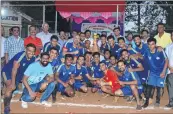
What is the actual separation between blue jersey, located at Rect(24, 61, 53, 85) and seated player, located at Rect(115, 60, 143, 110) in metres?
1.66

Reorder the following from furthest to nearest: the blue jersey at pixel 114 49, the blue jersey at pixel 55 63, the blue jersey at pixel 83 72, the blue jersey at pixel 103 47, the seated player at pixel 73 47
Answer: the blue jersey at pixel 103 47, the seated player at pixel 73 47, the blue jersey at pixel 114 49, the blue jersey at pixel 83 72, the blue jersey at pixel 55 63

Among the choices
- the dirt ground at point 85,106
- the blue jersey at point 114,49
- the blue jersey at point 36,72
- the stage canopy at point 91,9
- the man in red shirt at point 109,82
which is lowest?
the dirt ground at point 85,106

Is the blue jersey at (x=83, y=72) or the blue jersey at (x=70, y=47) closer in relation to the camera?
the blue jersey at (x=83, y=72)

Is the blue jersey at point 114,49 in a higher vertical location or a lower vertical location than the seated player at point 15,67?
higher

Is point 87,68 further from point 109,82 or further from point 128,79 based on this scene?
point 128,79

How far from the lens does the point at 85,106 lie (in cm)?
762

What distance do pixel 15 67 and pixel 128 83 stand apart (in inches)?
98.0

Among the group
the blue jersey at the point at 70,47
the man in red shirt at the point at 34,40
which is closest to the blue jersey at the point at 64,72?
the blue jersey at the point at 70,47

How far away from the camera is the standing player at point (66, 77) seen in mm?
8078

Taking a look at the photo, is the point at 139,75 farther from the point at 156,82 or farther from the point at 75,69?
the point at 75,69

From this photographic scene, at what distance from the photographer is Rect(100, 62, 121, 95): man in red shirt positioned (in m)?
8.05

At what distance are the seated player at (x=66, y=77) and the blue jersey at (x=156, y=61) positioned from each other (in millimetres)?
1811

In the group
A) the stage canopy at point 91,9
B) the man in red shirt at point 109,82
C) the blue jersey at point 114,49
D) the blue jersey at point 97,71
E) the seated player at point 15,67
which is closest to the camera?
the seated player at point 15,67

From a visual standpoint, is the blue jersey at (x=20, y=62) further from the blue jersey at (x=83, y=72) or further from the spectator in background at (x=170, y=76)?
the spectator in background at (x=170, y=76)
